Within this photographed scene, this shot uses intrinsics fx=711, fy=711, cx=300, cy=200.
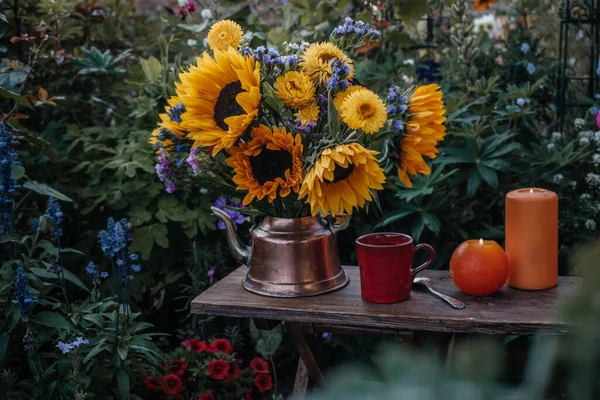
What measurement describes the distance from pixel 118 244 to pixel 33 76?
116cm

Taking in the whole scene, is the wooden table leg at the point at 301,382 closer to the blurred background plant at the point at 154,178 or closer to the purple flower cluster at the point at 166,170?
the blurred background plant at the point at 154,178

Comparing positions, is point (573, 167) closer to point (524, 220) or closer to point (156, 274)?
point (524, 220)

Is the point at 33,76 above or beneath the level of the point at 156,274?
above

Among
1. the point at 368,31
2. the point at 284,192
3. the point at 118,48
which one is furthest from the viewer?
the point at 118,48

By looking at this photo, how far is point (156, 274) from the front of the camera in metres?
2.62

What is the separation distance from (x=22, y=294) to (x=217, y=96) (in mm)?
701

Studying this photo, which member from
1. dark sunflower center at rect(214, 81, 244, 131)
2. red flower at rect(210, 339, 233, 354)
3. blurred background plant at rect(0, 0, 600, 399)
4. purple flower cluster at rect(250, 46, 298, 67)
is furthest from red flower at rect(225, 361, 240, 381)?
purple flower cluster at rect(250, 46, 298, 67)

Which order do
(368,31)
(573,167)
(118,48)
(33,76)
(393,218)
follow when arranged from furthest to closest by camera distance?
(118,48), (33,76), (573,167), (393,218), (368,31)

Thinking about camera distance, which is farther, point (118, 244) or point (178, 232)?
point (178, 232)

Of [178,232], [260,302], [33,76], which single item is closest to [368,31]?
[260,302]

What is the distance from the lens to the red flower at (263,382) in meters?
2.24

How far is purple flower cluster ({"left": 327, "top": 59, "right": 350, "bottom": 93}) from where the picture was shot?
1549 millimetres

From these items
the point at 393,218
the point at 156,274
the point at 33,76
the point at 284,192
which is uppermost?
the point at 33,76

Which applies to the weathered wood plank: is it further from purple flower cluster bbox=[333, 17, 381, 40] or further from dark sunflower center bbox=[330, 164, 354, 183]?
purple flower cluster bbox=[333, 17, 381, 40]
